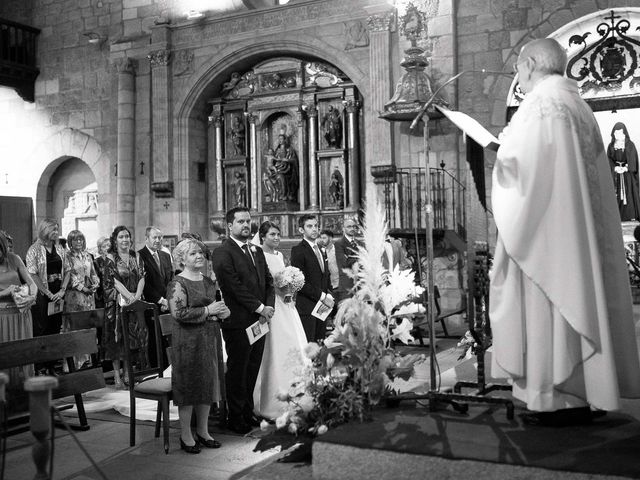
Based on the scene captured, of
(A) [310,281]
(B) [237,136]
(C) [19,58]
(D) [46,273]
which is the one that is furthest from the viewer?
(C) [19,58]

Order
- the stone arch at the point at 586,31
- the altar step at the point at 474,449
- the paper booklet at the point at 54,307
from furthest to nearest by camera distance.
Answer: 1. the stone arch at the point at 586,31
2. the paper booklet at the point at 54,307
3. the altar step at the point at 474,449

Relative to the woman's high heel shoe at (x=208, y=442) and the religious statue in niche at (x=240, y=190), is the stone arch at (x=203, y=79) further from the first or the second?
the woman's high heel shoe at (x=208, y=442)

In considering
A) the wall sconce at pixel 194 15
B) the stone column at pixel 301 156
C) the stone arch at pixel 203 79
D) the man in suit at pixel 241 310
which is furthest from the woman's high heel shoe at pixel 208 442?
the wall sconce at pixel 194 15

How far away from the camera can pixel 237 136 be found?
1382cm

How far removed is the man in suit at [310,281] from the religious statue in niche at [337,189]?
551 cm

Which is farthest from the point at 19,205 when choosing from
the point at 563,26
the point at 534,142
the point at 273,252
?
the point at 534,142

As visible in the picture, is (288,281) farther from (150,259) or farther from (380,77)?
(380,77)

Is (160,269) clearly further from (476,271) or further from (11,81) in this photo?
(11,81)

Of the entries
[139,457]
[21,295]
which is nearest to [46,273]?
[21,295]

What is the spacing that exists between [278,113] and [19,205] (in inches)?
194

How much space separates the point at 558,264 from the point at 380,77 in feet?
28.7

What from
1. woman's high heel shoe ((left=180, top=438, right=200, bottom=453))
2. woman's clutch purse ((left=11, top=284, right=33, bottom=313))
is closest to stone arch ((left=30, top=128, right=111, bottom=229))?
woman's clutch purse ((left=11, top=284, right=33, bottom=313))

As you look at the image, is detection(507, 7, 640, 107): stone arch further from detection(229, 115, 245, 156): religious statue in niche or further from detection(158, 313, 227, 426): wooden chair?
detection(158, 313, 227, 426): wooden chair

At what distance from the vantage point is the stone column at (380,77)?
453 inches
